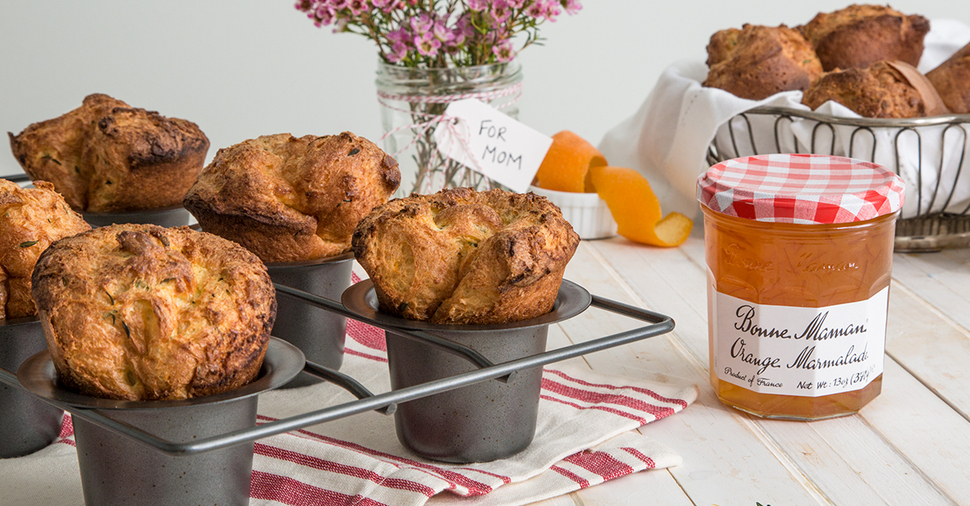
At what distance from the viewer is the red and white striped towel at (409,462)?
39.0 inches

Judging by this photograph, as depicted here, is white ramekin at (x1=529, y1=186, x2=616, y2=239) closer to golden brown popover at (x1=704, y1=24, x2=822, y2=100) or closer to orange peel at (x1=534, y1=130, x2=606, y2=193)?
→ orange peel at (x1=534, y1=130, x2=606, y2=193)

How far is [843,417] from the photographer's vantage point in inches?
47.3

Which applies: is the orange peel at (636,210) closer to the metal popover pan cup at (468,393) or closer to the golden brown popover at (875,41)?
the golden brown popover at (875,41)

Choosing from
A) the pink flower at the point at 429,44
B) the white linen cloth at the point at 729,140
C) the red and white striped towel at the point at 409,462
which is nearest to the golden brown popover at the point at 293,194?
the red and white striped towel at the point at 409,462

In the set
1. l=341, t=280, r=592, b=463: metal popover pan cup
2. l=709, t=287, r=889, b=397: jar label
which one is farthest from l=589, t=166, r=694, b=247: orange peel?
l=341, t=280, r=592, b=463: metal popover pan cup

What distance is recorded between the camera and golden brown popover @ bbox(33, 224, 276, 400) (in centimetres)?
79

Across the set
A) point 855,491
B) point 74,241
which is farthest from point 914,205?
point 74,241

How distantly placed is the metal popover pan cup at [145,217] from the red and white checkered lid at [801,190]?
31.0 inches

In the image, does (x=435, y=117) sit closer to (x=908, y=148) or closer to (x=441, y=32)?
(x=441, y=32)

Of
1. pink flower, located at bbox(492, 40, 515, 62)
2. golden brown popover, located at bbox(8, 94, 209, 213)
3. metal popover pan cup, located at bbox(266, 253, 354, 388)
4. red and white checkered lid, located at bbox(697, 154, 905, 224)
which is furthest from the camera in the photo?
pink flower, located at bbox(492, 40, 515, 62)

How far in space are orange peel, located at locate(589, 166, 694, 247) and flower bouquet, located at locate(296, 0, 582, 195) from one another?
0.26m

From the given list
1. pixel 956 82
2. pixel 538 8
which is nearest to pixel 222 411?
pixel 538 8

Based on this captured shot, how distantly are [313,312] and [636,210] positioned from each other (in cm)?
91

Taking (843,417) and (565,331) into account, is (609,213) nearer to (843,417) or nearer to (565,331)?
(565,331)
